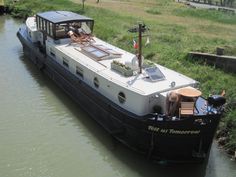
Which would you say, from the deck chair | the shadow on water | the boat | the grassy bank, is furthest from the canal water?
the grassy bank

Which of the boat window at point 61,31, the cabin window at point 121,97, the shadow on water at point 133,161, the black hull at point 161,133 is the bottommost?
the shadow on water at point 133,161

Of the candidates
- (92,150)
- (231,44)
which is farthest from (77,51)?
(231,44)

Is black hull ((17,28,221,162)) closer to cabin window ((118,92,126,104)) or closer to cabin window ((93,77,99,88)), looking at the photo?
cabin window ((118,92,126,104))

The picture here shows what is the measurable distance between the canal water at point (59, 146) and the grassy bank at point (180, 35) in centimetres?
239

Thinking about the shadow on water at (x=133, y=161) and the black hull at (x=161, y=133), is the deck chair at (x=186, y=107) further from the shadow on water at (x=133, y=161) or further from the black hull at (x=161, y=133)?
the shadow on water at (x=133, y=161)

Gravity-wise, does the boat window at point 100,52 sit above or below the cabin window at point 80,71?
above

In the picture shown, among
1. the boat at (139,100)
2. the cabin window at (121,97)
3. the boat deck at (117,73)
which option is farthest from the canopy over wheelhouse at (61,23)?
the cabin window at (121,97)

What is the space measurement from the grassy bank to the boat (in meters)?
1.81

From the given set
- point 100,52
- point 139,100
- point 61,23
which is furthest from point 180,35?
point 139,100

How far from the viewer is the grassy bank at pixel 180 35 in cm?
1409

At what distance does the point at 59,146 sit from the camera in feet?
40.7

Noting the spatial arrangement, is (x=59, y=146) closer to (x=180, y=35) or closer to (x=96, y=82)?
(x=96, y=82)

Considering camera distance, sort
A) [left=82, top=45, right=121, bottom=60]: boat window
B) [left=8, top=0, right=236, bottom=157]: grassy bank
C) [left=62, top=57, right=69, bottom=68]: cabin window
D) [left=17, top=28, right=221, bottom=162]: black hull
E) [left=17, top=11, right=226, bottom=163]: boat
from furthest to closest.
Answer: [left=62, top=57, right=69, bottom=68]: cabin window, [left=82, top=45, right=121, bottom=60]: boat window, [left=8, top=0, right=236, bottom=157]: grassy bank, [left=17, top=11, right=226, bottom=163]: boat, [left=17, top=28, right=221, bottom=162]: black hull

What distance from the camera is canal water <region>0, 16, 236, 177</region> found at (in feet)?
36.7
